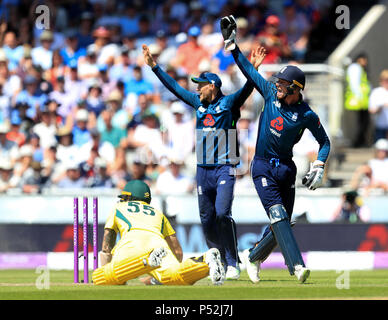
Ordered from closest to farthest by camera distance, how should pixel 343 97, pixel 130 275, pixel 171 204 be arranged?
pixel 130 275, pixel 171 204, pixel 343 97

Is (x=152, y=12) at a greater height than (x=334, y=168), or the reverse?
(x=152, y=12)

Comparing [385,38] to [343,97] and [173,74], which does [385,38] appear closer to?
[343,97]

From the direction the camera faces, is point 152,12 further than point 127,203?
Yes

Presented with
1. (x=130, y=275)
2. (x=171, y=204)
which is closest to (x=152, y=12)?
(x=171, y=204)

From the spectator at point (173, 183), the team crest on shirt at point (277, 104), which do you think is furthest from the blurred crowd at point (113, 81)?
the team crest on shirt at point (277, 104)

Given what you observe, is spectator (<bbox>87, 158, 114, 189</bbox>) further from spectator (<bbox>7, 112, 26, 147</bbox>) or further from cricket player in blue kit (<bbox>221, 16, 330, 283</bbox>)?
cricket player in blue kit (<bbox>221, 16, 330, 283</bbox>)

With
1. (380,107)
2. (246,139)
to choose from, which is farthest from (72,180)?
(380,107)

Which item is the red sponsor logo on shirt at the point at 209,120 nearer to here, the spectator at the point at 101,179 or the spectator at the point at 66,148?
the spectator at the point at 101,179

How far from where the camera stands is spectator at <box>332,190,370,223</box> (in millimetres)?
15741

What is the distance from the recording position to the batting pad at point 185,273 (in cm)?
980

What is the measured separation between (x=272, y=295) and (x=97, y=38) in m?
11.1

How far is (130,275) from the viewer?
33.1 ft

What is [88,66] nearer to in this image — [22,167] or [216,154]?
[22,167]

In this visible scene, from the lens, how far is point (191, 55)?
1853 cm
